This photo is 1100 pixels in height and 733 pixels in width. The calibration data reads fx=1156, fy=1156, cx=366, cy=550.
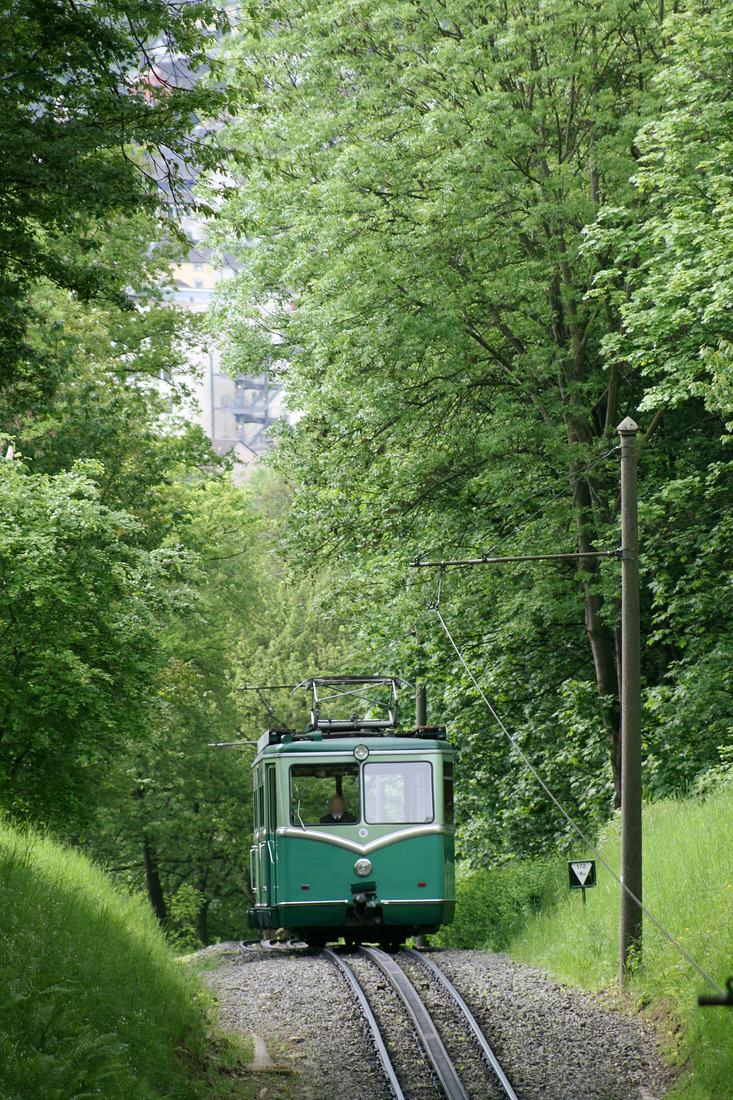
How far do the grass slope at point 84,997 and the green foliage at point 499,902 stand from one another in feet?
26.1

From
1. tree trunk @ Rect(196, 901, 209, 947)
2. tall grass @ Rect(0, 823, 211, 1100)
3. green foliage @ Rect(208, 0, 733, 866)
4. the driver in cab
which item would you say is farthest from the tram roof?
tree trunk @ Rect(196, 901, 209, 947)

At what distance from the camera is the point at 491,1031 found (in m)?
10.3

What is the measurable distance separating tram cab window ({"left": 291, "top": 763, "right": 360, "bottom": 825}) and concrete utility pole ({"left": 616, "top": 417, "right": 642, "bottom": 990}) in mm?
4110

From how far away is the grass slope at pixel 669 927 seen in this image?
8953mm

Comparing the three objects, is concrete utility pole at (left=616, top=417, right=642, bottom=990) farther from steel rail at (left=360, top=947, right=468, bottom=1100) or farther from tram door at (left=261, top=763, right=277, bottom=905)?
tram door at (left=261, top=763, right=277, bottom=905)

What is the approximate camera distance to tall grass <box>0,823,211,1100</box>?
22.4ft

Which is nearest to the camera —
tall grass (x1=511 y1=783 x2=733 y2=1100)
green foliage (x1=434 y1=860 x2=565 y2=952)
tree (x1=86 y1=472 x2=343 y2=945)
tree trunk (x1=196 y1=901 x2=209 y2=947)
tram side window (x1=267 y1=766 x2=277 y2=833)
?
tall grass (x1=511 y1=783 x2=733 y2=1100)

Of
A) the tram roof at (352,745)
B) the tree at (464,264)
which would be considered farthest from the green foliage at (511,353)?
the tram roof at (352,745)

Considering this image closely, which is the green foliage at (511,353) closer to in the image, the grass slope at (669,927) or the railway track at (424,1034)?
the grass slope at (669,927)

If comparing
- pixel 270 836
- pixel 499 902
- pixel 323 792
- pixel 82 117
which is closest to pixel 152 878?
pixel 499 902

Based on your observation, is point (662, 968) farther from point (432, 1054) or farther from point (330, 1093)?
point (330, 1093)

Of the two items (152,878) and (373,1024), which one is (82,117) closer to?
(373,1024)

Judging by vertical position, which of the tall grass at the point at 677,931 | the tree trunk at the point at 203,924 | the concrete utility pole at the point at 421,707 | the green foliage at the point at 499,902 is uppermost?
the concrete utility pole at the point at 421,707

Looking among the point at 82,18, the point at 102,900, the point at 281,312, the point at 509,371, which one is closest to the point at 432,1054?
the point at 102,900
